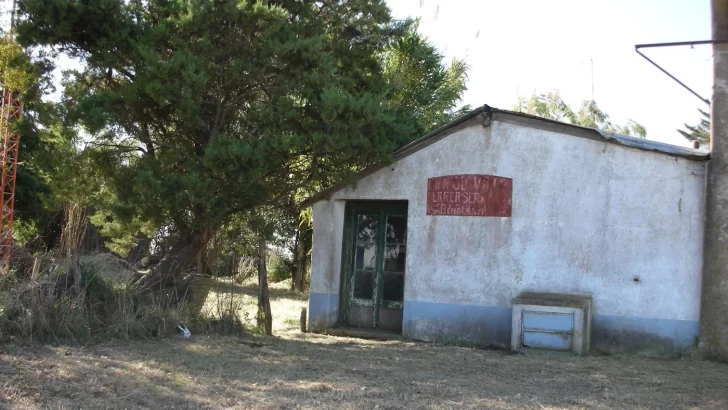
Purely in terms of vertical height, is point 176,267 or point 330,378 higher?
point 176,267

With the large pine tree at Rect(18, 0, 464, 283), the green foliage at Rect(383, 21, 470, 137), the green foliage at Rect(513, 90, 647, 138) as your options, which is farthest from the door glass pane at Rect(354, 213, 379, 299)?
the green foliage at Rect(513, 90, 647, 138)

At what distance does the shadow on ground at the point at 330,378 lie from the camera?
5.75 meters

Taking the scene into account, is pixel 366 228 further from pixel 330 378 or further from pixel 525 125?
pixel 330 378

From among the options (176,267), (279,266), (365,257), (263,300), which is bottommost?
(263,300)

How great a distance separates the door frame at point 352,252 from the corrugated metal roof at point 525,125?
61 centimetres

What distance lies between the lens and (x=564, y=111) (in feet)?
100

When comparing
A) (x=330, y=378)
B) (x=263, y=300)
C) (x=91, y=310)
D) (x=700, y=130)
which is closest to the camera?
(x=330, y=378)

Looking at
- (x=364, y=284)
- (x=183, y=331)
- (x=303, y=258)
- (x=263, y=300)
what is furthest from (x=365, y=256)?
(x=303, y=258)

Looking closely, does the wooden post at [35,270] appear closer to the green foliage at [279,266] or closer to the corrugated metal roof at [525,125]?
the corrugated metal roof at [525,125]

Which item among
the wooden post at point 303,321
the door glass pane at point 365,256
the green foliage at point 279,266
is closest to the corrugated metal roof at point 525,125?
the door glass pane at point 365,256

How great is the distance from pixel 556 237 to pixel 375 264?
3146mm

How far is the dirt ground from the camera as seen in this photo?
575 cm

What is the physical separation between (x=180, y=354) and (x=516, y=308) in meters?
4.68

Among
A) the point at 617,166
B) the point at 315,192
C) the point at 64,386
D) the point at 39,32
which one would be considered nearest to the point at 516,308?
the point at 617,166
